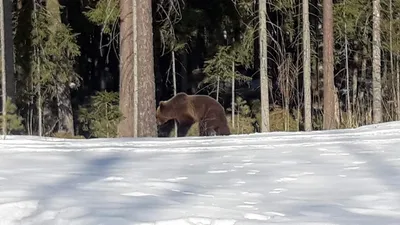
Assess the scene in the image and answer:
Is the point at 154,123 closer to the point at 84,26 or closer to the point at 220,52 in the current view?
the point at 220,52

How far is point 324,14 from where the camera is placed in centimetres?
1908

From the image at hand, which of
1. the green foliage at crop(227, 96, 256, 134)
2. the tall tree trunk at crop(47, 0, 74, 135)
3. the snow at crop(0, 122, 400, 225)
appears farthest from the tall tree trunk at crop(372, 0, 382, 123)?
the snow at crop(0, 122, 400, 225)

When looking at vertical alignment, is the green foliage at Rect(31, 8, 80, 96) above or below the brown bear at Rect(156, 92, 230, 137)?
above

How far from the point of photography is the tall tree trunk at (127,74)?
13.4 m

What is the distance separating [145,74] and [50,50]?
5.63m

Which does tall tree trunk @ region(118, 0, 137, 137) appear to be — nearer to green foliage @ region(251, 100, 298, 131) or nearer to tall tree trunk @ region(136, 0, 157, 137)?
tall tree trunk @ region(136, 0, 157, 137)

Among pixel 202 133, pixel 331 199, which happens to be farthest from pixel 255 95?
pixel 331 199

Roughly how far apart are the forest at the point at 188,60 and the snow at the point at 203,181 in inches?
150

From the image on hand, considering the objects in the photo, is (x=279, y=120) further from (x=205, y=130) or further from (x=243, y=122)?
(x=205, y=130)

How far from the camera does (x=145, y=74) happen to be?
520 inches

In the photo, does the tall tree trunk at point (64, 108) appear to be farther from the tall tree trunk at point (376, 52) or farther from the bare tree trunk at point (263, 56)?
the tall tree trunk at point (376, 52)

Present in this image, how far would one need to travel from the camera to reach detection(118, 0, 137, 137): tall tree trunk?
13.4m

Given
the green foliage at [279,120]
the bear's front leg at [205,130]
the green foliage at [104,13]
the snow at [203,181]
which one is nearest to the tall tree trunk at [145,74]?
the bear's front leg at [205,130]

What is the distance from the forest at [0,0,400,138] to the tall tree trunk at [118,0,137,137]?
22 mm
